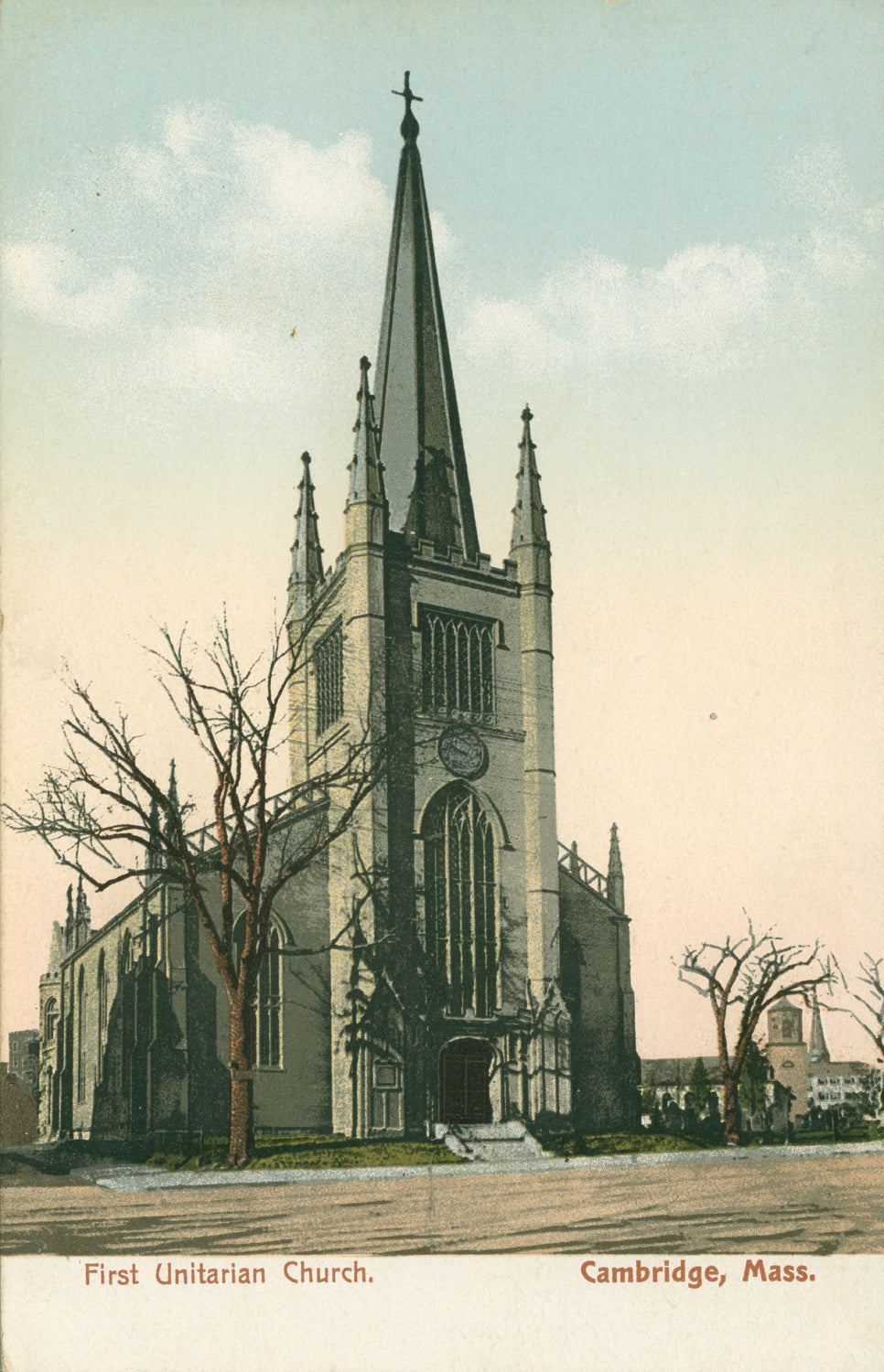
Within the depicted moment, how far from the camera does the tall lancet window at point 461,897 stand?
31125mm

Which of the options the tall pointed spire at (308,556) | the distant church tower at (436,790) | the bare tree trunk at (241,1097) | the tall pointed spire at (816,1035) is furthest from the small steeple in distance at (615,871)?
the tall pointed spire at (308,556)

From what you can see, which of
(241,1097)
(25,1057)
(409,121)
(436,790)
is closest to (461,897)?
(436,790)

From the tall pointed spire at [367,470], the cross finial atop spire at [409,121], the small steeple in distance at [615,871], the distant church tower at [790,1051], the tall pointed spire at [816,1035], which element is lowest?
the distant church tower at [790,1051]

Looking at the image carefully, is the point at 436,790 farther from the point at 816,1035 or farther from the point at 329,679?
the point at 816,1035

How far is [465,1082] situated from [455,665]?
10.4 metres

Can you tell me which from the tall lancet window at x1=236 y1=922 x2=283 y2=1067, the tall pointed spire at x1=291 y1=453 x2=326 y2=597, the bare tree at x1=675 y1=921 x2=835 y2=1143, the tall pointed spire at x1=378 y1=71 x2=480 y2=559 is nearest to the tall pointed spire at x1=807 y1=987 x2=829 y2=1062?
the bare tree at x1=675 y1=921 x2=835 y2=1143

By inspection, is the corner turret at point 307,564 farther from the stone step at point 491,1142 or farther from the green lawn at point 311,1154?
the stone step at point 491,1142

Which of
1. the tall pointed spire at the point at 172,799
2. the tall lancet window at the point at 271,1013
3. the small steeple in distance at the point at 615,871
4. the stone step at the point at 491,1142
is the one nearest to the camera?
the tall pointed spire at the point at 172,799

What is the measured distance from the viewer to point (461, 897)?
3222 cm

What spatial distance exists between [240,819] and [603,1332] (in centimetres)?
1199

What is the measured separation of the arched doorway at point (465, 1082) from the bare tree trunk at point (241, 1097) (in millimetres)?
9920

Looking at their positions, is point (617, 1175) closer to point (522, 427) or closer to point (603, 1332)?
point (603, 1332)

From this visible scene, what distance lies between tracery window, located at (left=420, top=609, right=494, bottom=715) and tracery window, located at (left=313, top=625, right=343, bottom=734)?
2.20 meters

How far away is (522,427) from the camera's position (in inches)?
821
